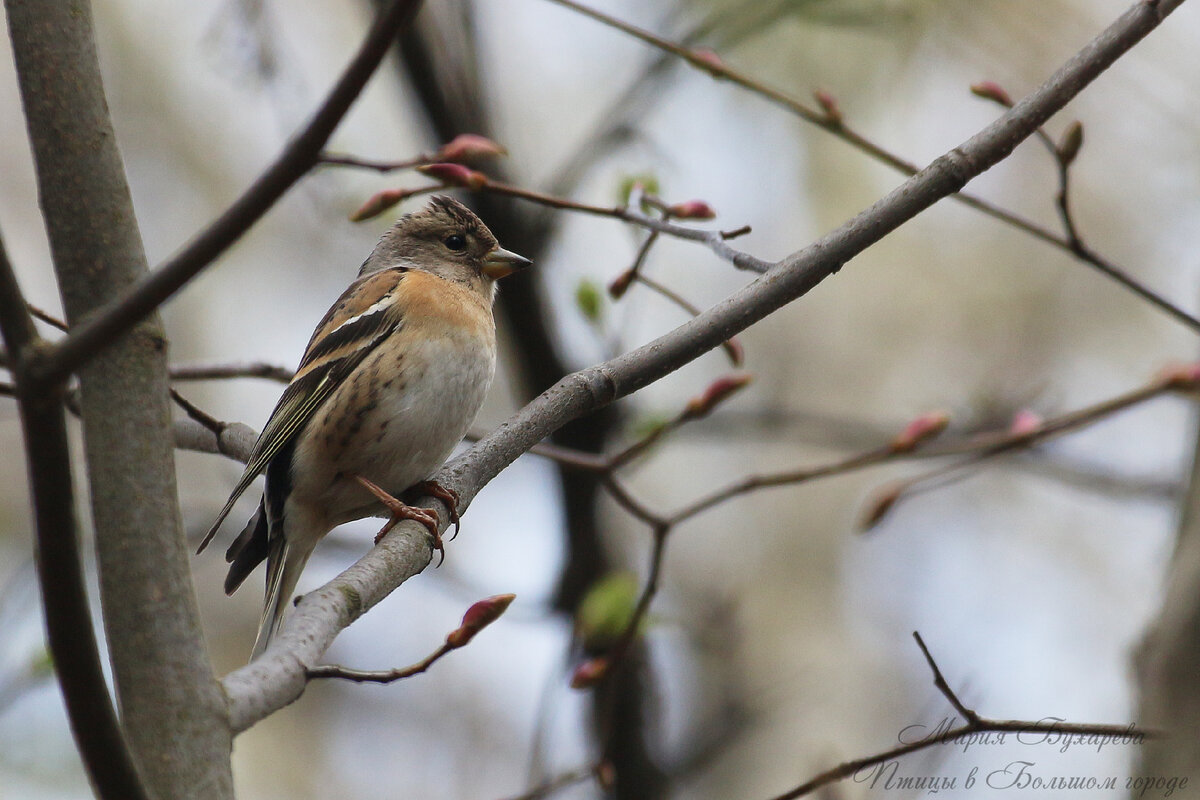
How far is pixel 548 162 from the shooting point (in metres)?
12.3

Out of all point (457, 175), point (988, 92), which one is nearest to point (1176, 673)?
point (988, 92)

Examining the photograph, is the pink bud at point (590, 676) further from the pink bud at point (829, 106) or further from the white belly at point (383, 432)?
the pink bud at point (829, 106)

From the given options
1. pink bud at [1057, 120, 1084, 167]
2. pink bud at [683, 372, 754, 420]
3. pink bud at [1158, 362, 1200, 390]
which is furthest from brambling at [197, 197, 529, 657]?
pink bud at [1158, 362, 1200, 390]

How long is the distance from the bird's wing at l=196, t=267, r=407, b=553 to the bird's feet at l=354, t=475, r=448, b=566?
382 mm

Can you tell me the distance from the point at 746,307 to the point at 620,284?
3.15 feet

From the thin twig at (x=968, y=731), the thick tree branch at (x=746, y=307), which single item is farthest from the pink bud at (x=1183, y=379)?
the thin twig at (x=968, y=731)

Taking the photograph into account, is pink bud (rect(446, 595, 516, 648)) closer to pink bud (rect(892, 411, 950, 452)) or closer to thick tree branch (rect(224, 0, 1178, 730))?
thick tree branch (rect(224, 0, 1178, 730))

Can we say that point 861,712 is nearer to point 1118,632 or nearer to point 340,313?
point 1118,632

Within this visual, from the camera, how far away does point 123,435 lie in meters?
2.33

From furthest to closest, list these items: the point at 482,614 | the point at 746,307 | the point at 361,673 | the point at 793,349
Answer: the point at 793,349 < the point at 746,307 < the point at 482,614 < the point at 361,673

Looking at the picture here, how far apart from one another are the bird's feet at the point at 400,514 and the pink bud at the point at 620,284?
0.97 m

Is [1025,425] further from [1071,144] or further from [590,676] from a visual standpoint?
[590,676]

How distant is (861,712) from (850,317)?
14.5ft

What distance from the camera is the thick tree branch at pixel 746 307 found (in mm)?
3033
